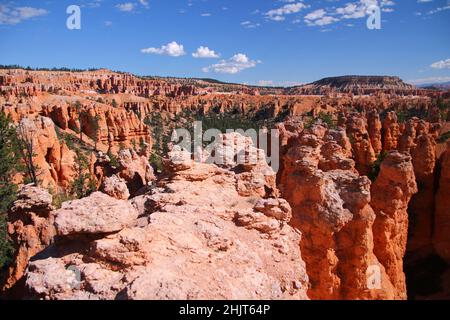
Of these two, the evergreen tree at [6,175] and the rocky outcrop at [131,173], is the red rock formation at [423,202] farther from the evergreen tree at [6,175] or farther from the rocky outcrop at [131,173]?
the evergreen tree at [6,175]

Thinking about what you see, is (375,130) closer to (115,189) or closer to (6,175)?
(115,189)

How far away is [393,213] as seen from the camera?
13383 mm

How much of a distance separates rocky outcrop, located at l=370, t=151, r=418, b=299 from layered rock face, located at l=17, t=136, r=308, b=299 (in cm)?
652

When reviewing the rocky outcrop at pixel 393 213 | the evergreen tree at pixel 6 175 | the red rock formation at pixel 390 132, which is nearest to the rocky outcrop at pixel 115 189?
the evergreen tree at pixel 6 175

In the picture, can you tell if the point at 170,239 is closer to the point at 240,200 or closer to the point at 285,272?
the point at 285,272

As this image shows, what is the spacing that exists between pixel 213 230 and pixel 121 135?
51.6 meters

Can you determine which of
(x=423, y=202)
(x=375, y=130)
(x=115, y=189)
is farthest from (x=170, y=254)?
(x=375, y=130)

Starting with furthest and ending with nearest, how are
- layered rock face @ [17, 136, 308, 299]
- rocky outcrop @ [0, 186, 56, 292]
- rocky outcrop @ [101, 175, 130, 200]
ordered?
rocky outcrop @ [101, 175, 130, 200]
rocky outcrop @ [0, 186, 56, 292]
layered rock face @ [17, 136, 308, 299]

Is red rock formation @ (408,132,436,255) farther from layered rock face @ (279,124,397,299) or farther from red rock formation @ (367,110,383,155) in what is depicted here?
red rock formation @ (367,110,383,155)

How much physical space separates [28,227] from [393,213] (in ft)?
39.5

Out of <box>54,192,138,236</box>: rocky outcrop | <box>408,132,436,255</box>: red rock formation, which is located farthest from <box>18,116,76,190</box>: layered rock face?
<box>408,132,436,255</box>: red rock formation

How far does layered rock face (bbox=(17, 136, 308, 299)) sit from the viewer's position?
16.9 feet

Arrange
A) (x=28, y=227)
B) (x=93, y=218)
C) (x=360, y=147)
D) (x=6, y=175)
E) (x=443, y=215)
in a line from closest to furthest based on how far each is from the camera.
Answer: (x=93, y=218) < (x=28, y=227) < (x=6, y=175) < (x=443, y=215) < (x=360, y=147)
